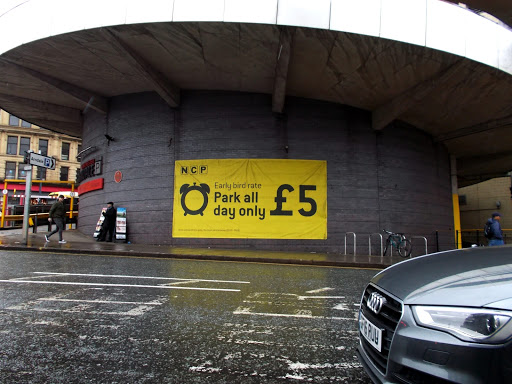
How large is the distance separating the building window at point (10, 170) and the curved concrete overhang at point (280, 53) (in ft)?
102

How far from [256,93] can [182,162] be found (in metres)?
4.20

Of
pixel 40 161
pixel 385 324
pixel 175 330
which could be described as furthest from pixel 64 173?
pixel 385 324

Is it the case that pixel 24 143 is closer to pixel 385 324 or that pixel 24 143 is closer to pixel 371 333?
pixel 371 333

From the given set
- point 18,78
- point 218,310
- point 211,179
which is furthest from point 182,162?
point 218,310

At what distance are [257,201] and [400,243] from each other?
5.68m

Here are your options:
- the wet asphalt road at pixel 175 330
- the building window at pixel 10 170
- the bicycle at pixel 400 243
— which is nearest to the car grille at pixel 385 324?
the wet asphalt road at pixel 175 330

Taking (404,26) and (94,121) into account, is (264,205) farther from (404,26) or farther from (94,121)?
(94,121)

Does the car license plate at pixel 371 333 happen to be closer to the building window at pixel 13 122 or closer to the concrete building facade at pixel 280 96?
the concrete building facade at pixel 280 96

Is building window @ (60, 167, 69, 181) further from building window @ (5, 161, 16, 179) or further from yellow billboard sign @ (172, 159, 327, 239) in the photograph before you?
yellow billboard sign @ (172, 159, 327, 239)

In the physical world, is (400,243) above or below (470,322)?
below

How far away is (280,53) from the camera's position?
10742mm

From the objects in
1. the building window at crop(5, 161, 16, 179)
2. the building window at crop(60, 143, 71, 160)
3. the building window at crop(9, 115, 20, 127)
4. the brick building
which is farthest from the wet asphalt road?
the building window at crop(9, 115, 20, 127)

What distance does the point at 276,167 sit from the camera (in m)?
14.0

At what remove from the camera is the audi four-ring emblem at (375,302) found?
2.05m
